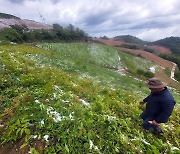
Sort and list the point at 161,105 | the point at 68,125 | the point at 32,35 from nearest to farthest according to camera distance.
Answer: the point at 68,125, the point at 161,105, the point at 32,35

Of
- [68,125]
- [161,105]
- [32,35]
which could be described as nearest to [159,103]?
[161,105]

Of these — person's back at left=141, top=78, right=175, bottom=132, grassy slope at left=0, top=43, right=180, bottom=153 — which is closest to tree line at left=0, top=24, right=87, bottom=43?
grassy slope at left=0, top=43, right=180, bottom=153

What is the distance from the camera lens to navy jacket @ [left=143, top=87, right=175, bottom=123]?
7.12 meters

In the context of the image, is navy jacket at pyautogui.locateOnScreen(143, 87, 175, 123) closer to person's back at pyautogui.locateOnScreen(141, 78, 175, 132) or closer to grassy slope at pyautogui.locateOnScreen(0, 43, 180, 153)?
person's back at pyautogui.locateOnScreen(141, 78, 175, 132)

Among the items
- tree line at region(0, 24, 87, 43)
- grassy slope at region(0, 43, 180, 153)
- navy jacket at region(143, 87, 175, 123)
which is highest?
navy jacket at region(143, 87, 175, 123)

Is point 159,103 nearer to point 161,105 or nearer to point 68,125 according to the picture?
point 161,105

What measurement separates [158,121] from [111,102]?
2.75 meters

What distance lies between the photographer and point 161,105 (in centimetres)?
723

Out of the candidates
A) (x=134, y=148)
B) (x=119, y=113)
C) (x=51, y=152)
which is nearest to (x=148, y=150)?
(x=134, y=148)

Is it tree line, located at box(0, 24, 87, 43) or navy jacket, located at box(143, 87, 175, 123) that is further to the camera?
tree line, located at box(0, 24, 87, 43)

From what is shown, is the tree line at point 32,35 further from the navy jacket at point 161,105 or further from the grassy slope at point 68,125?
the navy jacket at point 161,105

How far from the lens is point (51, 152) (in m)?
6.04

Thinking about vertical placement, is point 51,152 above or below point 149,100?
below

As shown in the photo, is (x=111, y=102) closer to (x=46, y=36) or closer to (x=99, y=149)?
(x=99, y=149)
